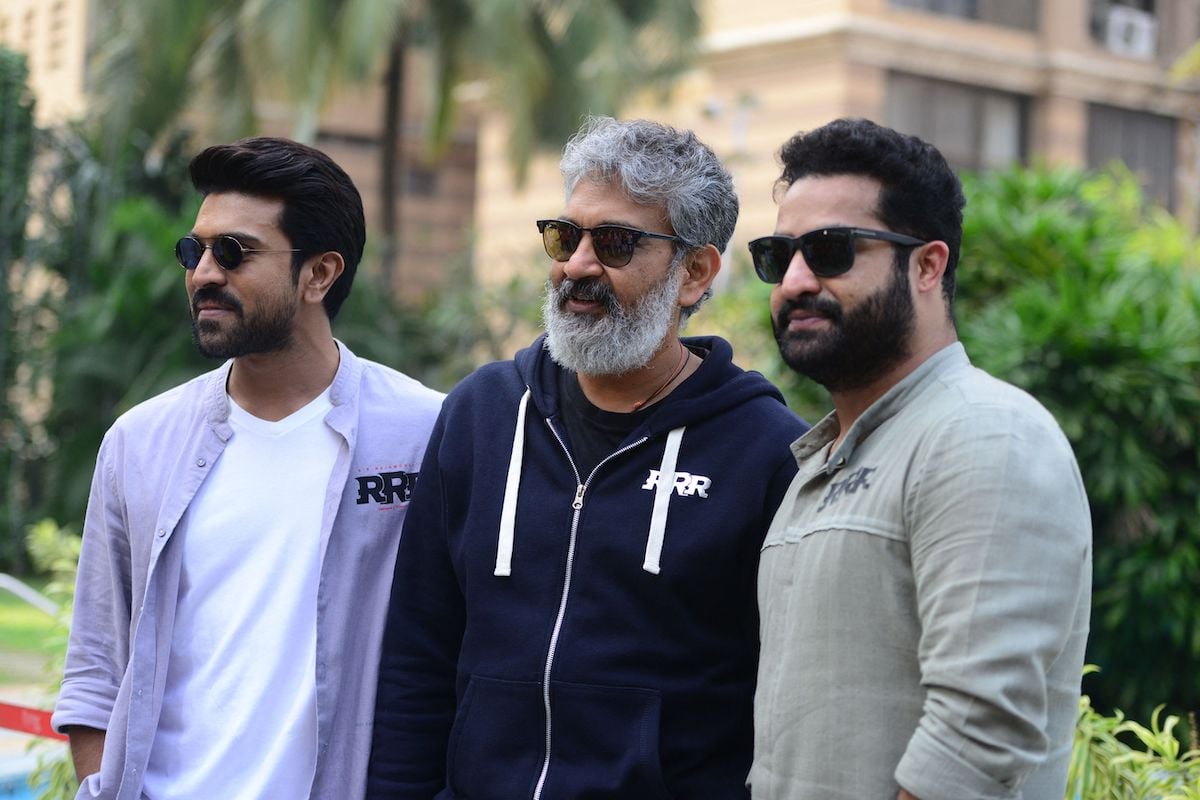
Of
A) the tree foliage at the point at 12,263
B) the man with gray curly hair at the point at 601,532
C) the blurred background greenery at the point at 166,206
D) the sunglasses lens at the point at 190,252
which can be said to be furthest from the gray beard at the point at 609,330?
the tree foliage at the point at 12,263

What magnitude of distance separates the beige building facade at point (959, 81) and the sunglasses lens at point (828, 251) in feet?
55.9

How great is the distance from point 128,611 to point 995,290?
19.6 ft

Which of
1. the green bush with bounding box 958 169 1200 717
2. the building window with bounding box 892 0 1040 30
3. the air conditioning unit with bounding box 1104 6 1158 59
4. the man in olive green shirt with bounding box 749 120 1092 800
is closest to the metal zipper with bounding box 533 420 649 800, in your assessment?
the man in olive green shirt with bounding box 749 120 1092 800

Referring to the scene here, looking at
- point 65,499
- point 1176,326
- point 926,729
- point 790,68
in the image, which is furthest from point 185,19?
point 926,729

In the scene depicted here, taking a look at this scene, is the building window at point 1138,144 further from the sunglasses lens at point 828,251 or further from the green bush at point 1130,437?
the sunglasses lens at point 828,251

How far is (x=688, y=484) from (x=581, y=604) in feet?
1.10

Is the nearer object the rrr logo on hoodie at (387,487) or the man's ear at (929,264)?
the man's ear at (929,264)

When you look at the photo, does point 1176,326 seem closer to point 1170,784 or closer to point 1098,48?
point 1170,784

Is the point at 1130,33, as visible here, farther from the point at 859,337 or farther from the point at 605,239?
the point at 859,337

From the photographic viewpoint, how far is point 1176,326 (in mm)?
7371

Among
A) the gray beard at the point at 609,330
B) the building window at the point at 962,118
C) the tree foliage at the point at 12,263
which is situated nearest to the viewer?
the gray beard at the point at 609,330

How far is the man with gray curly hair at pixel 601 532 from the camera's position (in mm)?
2951

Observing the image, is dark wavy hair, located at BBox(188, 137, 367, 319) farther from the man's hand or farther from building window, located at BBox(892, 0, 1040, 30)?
building window, located at BBox(892, 0, 1040, 30)

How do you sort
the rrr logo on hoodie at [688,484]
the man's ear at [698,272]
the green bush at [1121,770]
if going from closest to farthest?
the rrr logo on hoodie at [688,484], the man's ear at [698,272], the green bush at [1121,770]
